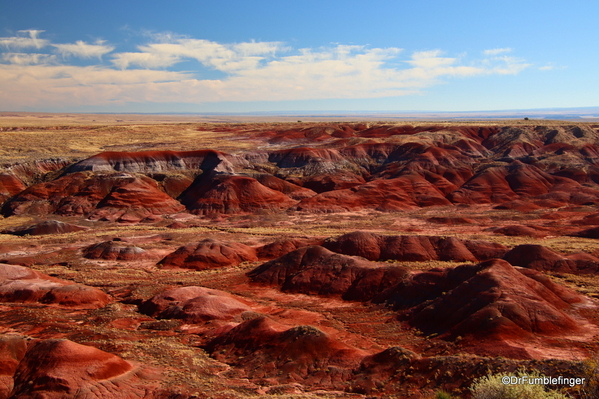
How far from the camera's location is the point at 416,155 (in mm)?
85625

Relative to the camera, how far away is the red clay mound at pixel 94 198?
61219 mm

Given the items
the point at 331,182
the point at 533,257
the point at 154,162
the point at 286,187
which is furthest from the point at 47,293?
the point at 331,182

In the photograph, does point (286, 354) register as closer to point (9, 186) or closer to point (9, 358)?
point (9, 358)

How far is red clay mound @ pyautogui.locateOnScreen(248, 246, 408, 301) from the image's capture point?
31609mm

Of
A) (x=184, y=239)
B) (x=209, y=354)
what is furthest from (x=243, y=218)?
(x=209, y=354)

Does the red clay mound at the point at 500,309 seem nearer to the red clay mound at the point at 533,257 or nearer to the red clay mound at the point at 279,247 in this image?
the red clay mound at the point at 533,257

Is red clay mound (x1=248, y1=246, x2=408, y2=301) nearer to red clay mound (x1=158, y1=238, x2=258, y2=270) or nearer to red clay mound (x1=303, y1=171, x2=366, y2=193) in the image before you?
red clay mound (x1=158, y1=238, x2=258, y2=270)

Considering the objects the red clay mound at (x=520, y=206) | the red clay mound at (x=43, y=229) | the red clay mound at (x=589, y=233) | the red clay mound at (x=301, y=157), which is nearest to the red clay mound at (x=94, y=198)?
the red clay mound at (x=43, y=229)

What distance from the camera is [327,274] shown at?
113 ft

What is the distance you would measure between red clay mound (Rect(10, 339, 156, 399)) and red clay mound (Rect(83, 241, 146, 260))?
23.5 meters

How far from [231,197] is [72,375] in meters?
50.6

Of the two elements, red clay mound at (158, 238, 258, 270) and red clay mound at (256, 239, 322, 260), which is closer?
red clay mound at (158, 238, 258, 270)

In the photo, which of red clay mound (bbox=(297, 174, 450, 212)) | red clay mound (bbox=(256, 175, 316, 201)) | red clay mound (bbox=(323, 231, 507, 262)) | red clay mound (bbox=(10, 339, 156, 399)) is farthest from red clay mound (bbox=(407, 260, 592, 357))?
red clay mound (bbox=(256, 175, 316, 201))

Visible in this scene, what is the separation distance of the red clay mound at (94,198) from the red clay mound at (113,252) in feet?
59.9
